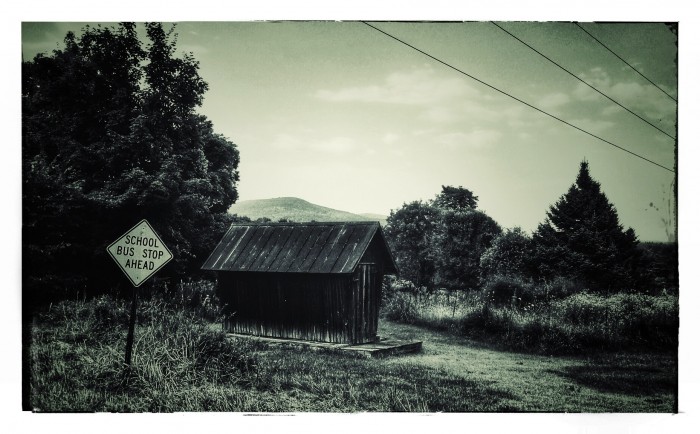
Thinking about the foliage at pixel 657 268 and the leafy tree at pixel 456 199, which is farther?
the leafy tree at pixel 456 199

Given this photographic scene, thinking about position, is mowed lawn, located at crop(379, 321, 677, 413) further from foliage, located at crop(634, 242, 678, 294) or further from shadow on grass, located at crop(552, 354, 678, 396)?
foliage, located at crop(634, 242, 678, 294)

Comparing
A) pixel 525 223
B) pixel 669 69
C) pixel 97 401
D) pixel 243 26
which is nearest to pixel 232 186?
pixel 243 26

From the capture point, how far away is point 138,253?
279 inches

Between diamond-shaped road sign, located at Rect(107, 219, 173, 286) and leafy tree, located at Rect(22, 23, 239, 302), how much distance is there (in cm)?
107

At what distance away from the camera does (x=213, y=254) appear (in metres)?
10.3

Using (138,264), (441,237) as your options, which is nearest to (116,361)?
(138,264)

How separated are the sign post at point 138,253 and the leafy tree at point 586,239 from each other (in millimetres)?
5995

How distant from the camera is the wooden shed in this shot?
371 inches

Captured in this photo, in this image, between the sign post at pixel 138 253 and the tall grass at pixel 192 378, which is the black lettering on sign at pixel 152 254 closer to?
the sign post at pixel 138 253

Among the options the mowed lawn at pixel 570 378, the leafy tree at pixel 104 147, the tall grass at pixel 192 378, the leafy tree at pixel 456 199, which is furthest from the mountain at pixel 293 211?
the mowed lawn at pixel 570 378

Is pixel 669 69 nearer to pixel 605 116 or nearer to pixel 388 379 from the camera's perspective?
pixel 605 116

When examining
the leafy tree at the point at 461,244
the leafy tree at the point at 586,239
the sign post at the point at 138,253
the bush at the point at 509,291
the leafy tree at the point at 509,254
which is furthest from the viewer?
the bush at the point at 509,291

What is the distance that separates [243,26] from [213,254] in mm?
4654

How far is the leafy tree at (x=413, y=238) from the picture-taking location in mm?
8969
